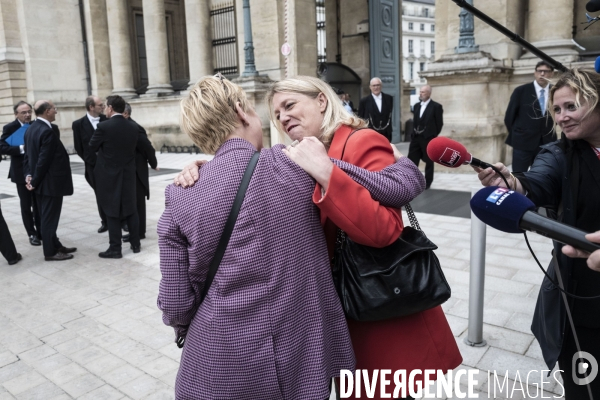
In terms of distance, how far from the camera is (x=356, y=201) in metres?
1.63

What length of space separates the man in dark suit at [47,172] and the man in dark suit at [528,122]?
6308 millimetres

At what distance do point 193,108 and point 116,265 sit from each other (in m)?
4.76

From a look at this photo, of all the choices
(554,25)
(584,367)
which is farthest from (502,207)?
(554,25)

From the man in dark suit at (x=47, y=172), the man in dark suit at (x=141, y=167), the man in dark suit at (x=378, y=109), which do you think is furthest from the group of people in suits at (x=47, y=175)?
the man in dark suit at (x=378, y=109)

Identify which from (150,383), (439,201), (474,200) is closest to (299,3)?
(439,201)

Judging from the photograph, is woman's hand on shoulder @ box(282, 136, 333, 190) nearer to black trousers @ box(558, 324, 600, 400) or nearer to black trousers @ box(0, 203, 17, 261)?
black trousers @ box(558, 324, 600, 400)

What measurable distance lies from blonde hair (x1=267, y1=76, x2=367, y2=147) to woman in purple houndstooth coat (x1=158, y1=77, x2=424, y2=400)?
278 mm

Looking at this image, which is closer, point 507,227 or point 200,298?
point 507,227

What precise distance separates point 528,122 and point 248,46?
28.8 ft

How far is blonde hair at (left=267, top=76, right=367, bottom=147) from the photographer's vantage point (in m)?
1.98

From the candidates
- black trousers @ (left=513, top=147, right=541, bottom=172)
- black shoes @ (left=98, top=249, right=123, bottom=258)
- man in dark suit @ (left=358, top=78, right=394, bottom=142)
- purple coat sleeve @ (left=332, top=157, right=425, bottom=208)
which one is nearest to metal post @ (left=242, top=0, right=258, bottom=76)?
man in dark suit @ (left=358, top=78, right=394, bottom=142)

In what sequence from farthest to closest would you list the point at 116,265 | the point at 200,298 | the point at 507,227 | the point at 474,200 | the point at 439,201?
the point at 439,201 < the point at 116,265 < the point at 200,298 < the point at 474,200 < the point at 507,227

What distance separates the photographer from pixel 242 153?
1737 millimetres

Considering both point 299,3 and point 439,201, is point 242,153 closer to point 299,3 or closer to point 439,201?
point 439,201
